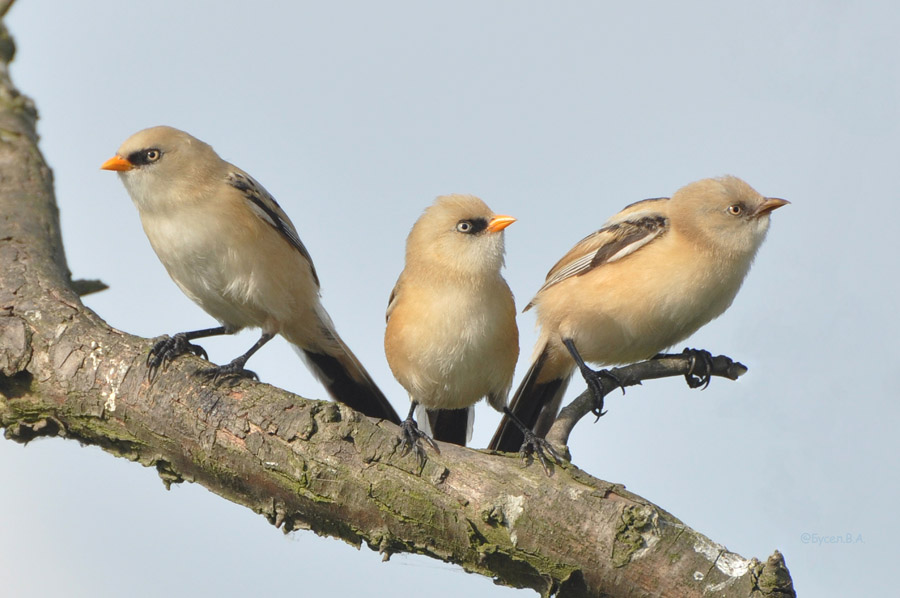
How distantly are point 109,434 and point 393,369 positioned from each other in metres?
1.92

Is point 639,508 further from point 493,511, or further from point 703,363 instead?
point 703,363

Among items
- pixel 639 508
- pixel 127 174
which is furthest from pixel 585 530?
pixel 127 174

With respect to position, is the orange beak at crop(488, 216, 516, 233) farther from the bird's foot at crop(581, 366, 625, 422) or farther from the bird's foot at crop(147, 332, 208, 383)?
the bird's foot at crop(147, 332, 208, 383)

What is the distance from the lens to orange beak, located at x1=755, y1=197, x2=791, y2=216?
7270mm

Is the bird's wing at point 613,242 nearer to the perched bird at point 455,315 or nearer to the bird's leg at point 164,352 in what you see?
the perched bird at point 455,315

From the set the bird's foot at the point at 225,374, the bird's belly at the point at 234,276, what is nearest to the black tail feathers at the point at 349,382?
the bird's belly at the point at 234,276

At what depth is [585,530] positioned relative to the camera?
4.40 meters

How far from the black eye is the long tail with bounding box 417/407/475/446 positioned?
1.46 m

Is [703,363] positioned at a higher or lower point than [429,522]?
higher

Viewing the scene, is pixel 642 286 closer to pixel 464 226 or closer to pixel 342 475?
pixel 464 226

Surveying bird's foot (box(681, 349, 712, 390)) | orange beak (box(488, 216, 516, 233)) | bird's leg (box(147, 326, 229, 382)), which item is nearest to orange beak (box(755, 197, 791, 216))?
bird's foot (box(681, 349, 712, 390))

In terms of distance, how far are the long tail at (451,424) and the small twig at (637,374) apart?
1168 mm

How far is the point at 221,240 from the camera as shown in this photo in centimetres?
653

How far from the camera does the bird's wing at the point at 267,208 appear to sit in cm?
698
